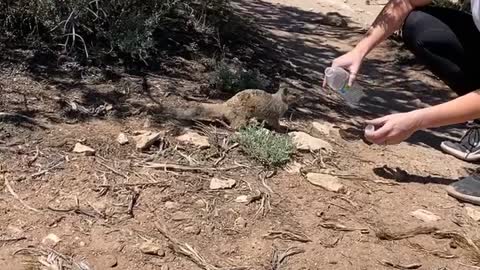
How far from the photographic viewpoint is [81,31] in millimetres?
4012

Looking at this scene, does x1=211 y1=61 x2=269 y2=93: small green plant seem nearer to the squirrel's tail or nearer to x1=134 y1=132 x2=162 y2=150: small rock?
the squirrel's tail

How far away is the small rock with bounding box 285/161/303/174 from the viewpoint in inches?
124

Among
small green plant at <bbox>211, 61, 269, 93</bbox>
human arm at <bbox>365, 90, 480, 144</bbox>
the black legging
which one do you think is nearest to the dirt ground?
small green plant at <bbox>211, 61, 269, 93</bbox>

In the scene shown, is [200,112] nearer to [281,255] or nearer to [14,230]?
[281,255]

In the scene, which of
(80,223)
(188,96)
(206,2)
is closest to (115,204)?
(80,223)

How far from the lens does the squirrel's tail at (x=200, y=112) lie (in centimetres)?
340

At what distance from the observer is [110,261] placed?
245 cm

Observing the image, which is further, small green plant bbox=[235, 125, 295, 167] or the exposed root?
small green plant bbox=[235, 125, 295, 167]

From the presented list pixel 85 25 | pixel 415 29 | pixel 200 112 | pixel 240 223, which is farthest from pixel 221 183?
pixel 85 25

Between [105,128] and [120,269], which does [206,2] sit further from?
[120,269]

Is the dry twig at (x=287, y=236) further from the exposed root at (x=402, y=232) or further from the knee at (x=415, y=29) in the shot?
the knee at (x=415, y=29)

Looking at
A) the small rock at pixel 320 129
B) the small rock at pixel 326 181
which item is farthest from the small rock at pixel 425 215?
the small rock at pixel 320 129

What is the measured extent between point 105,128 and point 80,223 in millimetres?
703

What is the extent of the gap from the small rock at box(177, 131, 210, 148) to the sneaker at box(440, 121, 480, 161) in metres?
1.25
